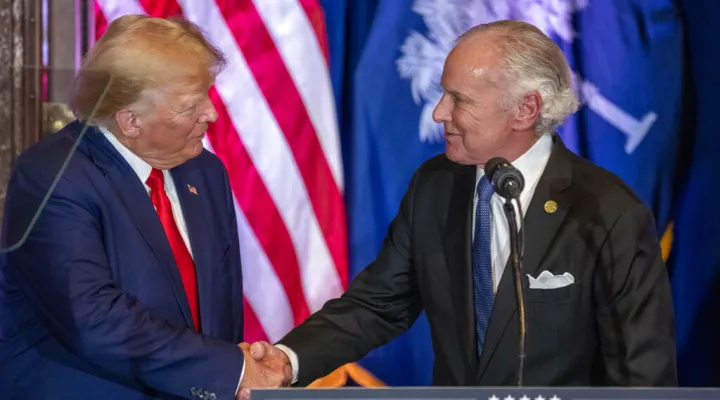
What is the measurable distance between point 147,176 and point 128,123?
0.14 meters

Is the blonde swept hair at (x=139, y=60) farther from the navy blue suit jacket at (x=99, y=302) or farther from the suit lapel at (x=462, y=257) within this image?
the suit lapel at (x=462, y=257)

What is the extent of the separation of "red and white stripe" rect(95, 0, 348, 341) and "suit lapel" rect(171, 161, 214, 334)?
0.89 metres

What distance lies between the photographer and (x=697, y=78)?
3629mm

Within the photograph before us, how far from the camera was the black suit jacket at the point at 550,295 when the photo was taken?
2320mm

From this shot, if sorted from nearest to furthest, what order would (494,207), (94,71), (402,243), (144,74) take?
(94,71) < (144,74) < (494,207) < (402,243)

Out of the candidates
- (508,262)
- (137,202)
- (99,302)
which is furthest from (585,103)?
(99,302)

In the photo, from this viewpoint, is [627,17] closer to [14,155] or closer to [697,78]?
[697,78]

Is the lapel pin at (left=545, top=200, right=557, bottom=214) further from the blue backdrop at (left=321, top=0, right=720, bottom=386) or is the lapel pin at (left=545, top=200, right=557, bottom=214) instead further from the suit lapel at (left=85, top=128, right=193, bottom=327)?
the blue backdrop at (left=321, top=0, right=720, bottom=386)

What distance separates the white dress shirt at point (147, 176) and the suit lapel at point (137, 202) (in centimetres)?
3

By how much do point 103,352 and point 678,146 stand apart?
7.57 feet

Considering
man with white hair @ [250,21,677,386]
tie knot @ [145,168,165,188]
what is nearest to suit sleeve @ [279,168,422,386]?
man with white hair @ [250,21,677,386]

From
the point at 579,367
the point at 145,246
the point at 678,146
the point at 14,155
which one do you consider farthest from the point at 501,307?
the point at 678,146

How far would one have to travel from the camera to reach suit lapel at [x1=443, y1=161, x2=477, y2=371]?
8.14ft

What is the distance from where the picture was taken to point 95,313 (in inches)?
86.8
